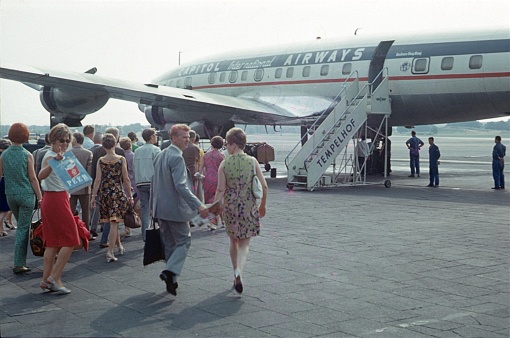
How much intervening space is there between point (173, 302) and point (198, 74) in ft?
78.4

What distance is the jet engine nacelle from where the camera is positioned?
22.4m

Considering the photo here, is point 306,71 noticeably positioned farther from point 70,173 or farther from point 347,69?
point 70,173

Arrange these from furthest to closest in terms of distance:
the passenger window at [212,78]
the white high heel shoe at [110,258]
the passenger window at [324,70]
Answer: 1. the passenger window at [212,78]
2. the passenger window at [324,70]
3. the white high heel shoe at [110,258]

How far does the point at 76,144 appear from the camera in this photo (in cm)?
1214

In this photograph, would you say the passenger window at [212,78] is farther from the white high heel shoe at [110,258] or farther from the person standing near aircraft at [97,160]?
the white high heel shoe at [110,258]

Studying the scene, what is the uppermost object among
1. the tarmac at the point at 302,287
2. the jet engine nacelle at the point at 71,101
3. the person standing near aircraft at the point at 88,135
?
the jet engine nacelle at the point at 71,101

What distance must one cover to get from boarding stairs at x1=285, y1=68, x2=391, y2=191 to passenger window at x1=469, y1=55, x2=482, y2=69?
278 cm

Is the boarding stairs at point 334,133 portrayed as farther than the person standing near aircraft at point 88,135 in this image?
Yes

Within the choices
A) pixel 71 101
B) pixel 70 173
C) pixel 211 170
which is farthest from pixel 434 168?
pixel 70 173

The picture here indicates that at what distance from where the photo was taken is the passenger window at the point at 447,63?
70.4ft

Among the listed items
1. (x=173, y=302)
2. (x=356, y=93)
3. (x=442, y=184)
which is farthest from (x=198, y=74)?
(x=173, y=302)

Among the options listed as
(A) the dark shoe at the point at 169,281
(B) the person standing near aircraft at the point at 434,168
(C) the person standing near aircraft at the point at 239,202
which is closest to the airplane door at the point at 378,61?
(B) the person standing near aircraft at the point at 434,168

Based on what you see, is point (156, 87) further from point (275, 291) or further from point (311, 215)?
point (275, 291)

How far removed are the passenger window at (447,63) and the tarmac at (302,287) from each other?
8.16 meters
